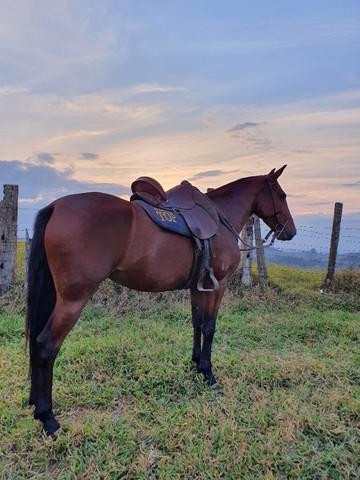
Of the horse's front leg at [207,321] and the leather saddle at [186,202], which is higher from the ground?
the leather saddle at [186,202]

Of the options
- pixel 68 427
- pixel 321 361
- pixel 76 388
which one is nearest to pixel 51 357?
pixel 68 427

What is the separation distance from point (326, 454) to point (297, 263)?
435 inches

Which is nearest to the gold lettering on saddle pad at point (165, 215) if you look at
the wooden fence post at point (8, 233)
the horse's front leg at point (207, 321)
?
the horse's front leg at point (207, 321)

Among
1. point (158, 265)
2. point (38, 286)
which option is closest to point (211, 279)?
point (158, 265)

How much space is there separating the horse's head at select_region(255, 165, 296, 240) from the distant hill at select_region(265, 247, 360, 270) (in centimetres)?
428

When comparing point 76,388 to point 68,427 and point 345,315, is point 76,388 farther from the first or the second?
point 345,315

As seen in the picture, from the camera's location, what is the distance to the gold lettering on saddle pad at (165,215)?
129 inches

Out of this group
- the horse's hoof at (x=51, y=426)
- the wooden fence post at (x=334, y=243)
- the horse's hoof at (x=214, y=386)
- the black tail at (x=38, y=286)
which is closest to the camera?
the horse's hoof at (x=51, y=426)

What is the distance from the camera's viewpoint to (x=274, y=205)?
4.20 m

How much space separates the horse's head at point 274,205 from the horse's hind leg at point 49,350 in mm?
2247

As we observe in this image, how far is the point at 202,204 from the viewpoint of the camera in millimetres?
3766

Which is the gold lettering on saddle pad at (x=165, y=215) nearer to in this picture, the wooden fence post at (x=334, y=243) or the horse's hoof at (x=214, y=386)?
the horse's hoof at (x=214, y=386)

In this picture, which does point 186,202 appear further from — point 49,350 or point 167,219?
point 49,350

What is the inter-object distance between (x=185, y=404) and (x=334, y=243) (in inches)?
225
